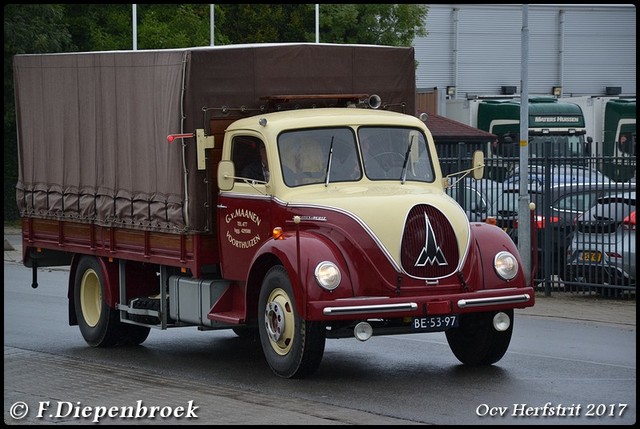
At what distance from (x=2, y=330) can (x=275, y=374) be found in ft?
16.3

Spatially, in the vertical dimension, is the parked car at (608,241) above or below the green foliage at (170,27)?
below

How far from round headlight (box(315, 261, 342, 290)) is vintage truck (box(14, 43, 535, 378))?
0.05 ft

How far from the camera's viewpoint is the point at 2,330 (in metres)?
16.2

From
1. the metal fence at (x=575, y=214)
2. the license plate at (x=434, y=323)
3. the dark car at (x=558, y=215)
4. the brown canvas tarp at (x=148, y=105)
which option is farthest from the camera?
the dark car at (x=558, y=215)

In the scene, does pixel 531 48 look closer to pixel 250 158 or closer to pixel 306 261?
pixel 250 158

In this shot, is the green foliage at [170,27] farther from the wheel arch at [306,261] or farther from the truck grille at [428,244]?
the truck grille at [428,244]

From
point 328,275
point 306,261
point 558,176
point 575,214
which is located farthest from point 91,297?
point 558,176

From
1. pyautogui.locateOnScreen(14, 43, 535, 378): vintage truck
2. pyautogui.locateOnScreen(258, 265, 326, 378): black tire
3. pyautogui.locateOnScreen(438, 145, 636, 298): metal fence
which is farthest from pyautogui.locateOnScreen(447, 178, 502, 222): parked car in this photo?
pyautogui.locateOnScreen(258, 265, 326, 378): black tire

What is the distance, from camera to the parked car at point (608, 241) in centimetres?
1962

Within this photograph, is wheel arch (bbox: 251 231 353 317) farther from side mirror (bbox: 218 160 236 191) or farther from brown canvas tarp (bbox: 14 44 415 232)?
brown canvas tarp (bbox: 14 44 415 232)

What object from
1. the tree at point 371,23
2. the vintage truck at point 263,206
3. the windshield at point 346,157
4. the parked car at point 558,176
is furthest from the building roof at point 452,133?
the windshield at point 346,157

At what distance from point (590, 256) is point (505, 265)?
306 inches

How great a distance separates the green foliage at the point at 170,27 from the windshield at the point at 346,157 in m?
25.6

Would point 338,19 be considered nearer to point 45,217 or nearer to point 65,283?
point 65,283
